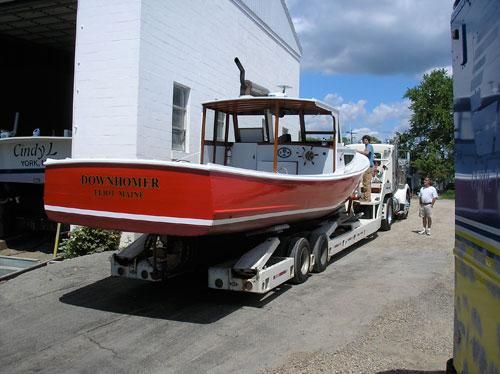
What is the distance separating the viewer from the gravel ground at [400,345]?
468 centimetres

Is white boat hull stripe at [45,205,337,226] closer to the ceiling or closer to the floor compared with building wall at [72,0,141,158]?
closer to the floor

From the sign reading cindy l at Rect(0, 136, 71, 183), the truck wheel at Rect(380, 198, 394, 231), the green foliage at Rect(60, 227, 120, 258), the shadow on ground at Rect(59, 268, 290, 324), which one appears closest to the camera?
the shadow on ground at Rect(59, 268, 290, 324)

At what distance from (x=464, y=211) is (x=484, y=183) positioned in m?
0.41

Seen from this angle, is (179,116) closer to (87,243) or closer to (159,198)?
(87,243)

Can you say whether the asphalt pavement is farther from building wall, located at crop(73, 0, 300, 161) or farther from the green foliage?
building wall, located at crop(73, 0, 300, 161)

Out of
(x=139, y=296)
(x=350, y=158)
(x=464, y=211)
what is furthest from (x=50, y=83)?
(x=464, y=211)

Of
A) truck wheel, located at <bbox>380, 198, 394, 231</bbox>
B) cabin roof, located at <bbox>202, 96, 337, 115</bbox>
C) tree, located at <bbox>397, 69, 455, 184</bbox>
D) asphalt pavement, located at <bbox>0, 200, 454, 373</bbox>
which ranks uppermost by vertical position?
tree, located at <bbox>397, 69, 455, 184</bbox>

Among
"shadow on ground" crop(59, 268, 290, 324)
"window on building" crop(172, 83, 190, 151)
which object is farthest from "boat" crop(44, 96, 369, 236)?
"window on building" crop(172, 83, 190, 151)

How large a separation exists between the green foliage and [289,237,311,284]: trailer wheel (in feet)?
14.0

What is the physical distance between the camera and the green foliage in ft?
33.6

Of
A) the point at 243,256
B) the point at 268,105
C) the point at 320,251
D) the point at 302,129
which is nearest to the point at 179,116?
the point at 302,129

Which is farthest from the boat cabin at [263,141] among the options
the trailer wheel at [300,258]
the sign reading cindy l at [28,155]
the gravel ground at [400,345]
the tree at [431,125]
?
the tree at [431,125]

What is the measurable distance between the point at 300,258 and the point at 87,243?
15.2 feet

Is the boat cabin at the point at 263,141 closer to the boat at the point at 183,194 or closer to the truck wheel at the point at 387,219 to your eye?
the boat at the point at 183,194
